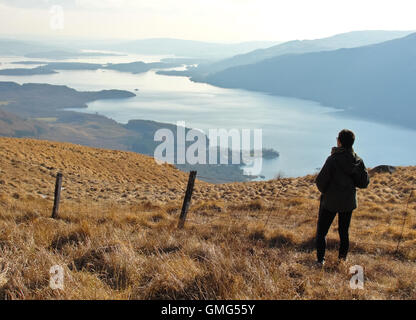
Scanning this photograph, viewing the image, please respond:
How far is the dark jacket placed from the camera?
13.4 feet

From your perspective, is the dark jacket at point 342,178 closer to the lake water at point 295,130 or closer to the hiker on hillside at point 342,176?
the hiker on hillside at point 342,176

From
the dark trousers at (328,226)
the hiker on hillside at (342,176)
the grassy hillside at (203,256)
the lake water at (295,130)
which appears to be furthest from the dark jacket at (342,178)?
the lake water at (295,130)

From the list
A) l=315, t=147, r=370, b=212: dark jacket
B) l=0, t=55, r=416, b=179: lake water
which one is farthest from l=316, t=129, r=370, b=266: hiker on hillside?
l=0, t=55, r=416, b=179: lake water

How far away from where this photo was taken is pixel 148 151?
133750 mm

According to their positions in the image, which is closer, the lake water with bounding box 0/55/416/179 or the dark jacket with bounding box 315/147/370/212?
the dark jacket with bounding box 315/147/370/212

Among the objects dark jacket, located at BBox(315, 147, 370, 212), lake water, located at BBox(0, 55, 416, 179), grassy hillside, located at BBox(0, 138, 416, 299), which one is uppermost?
dark jacket, located at BBox(315, 147, 370, 212)

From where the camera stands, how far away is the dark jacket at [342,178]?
13.4ft

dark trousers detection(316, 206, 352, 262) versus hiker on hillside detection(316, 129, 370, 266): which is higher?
hiker on hillside detection(316, 129, 370, 266)

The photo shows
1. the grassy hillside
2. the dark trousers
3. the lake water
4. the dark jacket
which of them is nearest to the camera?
the grassy hillside

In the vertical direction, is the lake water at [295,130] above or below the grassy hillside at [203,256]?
below

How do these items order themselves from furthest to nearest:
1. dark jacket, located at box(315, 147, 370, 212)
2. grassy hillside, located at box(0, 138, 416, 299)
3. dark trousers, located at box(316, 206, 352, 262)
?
dark trousers, located at box(316, 206, 352, 262) < dark jacket, located at box(315, 147, 370, 212) < grassy hillside, located at box(0, 138, 416, 299)

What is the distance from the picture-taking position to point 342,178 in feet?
13.5

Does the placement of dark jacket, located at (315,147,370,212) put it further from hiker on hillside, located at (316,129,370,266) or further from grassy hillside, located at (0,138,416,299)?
grassy hillside, located at (0,138,416,299)
